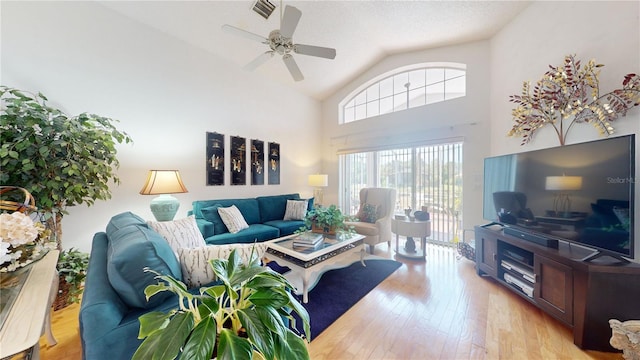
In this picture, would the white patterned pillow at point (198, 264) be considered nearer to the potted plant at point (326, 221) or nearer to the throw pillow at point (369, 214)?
the potted plant at point (326, 221)

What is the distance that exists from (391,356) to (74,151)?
2909 millimetres

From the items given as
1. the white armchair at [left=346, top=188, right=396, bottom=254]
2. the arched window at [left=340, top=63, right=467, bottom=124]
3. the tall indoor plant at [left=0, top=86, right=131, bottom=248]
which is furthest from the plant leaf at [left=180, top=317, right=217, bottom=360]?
the arched window at [left=340, top=63, right=467, bottom=124]

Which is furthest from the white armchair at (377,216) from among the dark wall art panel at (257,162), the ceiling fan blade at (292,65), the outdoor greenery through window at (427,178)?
the ceiling fan blade at (292,65)

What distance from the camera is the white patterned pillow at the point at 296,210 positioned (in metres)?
3.77

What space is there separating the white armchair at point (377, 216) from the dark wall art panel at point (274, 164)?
169 centimetres

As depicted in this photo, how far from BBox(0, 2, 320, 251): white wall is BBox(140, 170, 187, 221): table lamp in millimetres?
370

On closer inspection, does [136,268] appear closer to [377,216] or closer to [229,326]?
[229,326]

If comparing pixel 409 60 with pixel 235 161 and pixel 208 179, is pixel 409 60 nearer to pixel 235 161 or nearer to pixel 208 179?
pixel 235 161

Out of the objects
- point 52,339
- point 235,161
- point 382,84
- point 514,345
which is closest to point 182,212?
point 235,161

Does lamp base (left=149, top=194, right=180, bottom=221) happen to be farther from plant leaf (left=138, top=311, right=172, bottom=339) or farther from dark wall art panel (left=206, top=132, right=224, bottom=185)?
plant leaf (left=138, top=311, right=172, bottom=339)

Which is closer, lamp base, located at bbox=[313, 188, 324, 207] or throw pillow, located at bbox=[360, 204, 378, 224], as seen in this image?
throw pillow, located at bbox=[360, 204, 378, 224]

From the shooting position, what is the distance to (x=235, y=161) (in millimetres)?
3643

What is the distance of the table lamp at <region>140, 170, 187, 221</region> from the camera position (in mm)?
2457

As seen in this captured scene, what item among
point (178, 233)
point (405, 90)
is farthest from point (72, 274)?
point (405, 90)
